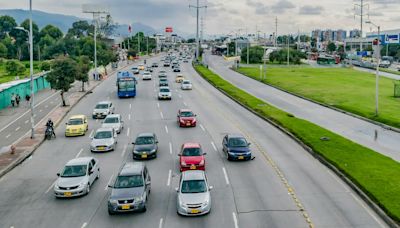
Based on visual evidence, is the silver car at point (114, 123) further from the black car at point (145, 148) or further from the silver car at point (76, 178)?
the silver car at point (76, 178)

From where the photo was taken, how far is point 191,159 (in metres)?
27.9

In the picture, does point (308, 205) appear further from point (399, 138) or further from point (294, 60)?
point (294, 60)

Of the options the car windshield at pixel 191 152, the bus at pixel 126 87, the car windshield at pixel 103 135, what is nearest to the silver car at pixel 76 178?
the car windshield at pixel 191 152

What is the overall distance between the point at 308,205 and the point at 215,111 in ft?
99.0

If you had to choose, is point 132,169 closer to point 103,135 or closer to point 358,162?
point 103,135

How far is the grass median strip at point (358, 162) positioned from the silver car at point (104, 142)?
46.4ft

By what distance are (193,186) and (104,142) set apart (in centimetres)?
1305

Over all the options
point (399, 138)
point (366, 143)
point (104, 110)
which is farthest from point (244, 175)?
point (104, 110)

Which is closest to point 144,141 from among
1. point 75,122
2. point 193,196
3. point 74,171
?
point 74,171

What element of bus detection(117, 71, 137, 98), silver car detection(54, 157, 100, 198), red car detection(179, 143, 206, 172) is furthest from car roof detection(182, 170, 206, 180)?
bus detection(117, 71, 137, 98)

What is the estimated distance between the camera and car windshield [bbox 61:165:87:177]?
961 inches

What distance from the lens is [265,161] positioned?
98.3ft

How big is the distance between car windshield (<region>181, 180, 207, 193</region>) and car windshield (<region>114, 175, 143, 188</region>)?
2.09 meters

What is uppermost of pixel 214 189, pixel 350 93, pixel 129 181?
pixel 350 93
